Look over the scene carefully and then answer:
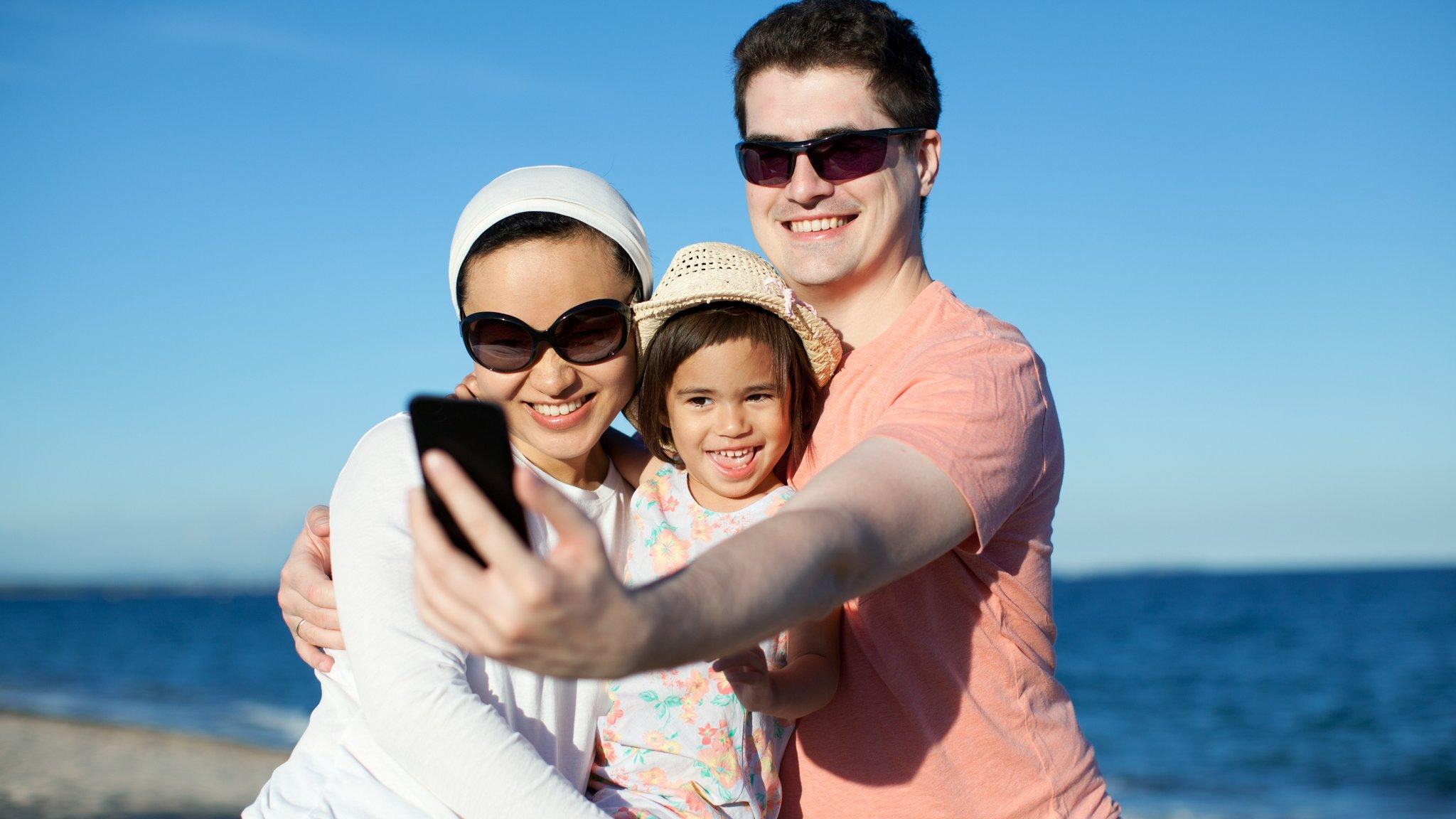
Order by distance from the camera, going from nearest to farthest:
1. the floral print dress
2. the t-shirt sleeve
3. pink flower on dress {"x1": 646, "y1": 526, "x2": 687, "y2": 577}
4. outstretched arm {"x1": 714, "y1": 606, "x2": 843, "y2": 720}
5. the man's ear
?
1. the t-shirt sleeve
2. outstretched arm {"x1": 714, "y1": 606, "x2": 843, "y2": 720}
3. the floral print dress
4. pink flower on dress {"x1": 646, "y1": 526, "x2": 687, "y2": 577}
5. the man's ear

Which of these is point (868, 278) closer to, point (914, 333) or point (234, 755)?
point (914, 333)

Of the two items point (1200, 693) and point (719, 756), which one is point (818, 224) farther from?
point (1200, 693)

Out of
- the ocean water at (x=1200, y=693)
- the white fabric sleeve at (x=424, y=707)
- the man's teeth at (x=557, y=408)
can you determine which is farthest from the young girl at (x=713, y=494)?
the ocean water at (x=1200, y=693)

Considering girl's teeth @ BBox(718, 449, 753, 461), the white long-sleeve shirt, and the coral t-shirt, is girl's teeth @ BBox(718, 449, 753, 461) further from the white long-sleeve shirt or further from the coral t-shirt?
the white long-sleeve shirt

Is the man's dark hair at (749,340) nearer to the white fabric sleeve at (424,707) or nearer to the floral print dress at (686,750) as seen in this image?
the floral print dress at (686,750)

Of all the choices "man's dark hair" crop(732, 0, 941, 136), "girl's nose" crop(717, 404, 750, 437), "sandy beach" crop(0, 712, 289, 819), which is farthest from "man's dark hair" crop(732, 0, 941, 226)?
"sandy beach" crop(0, 712, 289, 819)

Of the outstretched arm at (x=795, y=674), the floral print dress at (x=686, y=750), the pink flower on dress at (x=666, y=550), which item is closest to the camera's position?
the outstretched arm at (x=795, y=674)

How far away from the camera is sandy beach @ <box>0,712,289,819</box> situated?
1081cm

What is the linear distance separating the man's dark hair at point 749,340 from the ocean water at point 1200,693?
12675 mm

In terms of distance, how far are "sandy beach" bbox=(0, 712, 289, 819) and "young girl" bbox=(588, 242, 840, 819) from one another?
363 inches

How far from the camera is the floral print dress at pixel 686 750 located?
286 centimetres

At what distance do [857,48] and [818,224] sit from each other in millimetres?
487

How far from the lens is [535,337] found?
2895 mm

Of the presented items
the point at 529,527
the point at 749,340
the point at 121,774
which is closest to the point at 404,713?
the point at 529,527
